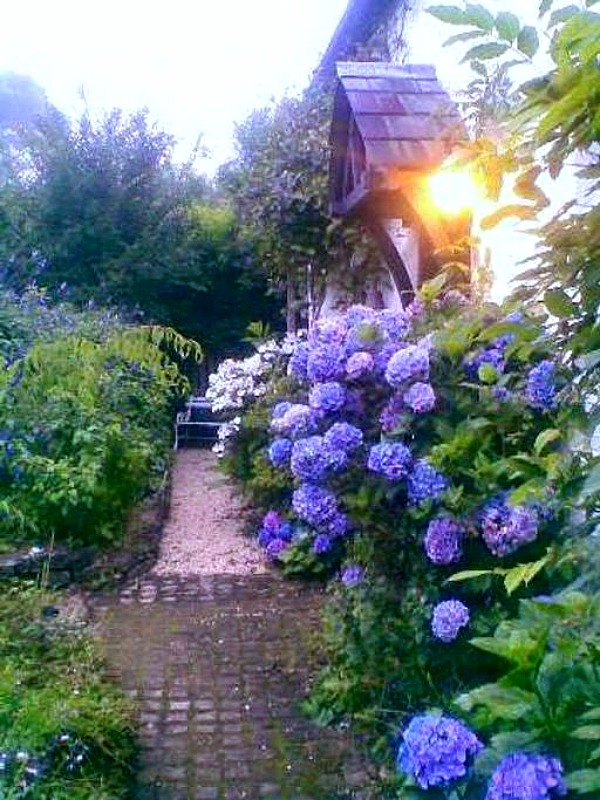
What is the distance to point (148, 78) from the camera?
1542 cm

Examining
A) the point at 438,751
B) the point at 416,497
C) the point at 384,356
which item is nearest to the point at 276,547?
the point at 384,356

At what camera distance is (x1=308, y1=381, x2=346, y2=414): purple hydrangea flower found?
396cm

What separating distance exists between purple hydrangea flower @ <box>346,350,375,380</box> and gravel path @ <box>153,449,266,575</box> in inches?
113

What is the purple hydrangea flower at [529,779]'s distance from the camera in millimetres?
2314

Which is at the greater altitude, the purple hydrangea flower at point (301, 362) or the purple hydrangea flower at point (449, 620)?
the purple hydrangea flower at point (301, 362)

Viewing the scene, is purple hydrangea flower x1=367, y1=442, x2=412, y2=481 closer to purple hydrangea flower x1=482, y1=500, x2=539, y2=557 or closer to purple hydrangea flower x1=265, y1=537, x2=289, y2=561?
purple hydrangea flower x1=482, y1=500, x2=539, y2=557

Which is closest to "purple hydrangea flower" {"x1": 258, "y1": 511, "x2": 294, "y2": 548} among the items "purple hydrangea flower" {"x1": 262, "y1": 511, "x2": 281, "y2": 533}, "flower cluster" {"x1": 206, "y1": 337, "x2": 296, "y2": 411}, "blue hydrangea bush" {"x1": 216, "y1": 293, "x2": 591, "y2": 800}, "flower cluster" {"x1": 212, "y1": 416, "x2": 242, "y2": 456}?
"purple hydrangea flower" {"x1": 262, "y1": 511, "x2": 281, "y2": 533}

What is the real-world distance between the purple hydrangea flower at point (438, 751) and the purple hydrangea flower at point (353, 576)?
1.37m

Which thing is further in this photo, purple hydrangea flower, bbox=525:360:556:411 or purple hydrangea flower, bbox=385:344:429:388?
purple hydrangea flower, bbox=385:344:429:388

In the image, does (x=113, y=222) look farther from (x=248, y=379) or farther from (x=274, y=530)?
(x=274, y=530)

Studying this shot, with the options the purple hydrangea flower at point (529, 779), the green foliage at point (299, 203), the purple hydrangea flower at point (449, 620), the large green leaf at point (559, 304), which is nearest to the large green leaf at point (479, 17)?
the large green leaf at point (559, 304)

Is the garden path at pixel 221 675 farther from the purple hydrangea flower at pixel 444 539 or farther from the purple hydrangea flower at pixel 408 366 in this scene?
the purple hydrangea flower at pixel 408 366

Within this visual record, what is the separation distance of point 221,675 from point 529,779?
2622 millimetres

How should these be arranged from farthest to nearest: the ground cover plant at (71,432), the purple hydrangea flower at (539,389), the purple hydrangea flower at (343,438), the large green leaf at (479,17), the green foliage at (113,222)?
1. the green foliage at (113,222)
2. the ground cover plant at (71,432)
3. the purple hydrangea flower at (343,438)
4. the purple hydrangea flower at (539,389)
5. the large green leaf at (479,17)
